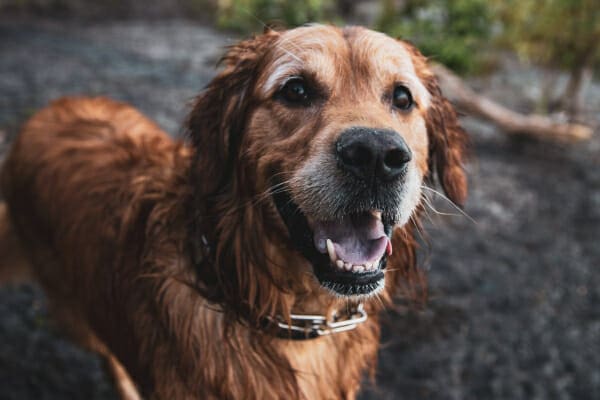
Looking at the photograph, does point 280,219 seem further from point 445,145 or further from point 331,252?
point 445,145

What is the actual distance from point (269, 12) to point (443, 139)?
8.73m

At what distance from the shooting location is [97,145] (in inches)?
113

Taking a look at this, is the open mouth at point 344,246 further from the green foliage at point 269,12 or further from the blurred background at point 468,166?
the green foliage at point 269,12

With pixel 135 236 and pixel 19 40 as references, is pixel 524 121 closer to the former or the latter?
pixel 135 236

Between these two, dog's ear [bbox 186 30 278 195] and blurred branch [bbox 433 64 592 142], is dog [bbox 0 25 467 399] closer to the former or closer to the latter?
dog's ear [bbox 186 30 278 195]

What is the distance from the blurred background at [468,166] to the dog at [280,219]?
1.01 feet

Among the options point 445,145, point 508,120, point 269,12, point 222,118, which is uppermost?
point 222,118

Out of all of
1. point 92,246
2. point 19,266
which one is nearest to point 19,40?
point 19,266

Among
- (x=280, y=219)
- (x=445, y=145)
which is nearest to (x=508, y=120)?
(x=445, y=145)

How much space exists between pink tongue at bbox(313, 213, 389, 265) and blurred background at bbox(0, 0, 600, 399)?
1.12 ft

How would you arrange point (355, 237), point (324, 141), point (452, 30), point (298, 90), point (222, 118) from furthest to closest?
point (452, 30) → point (222, 118) → point (298, 90) → point (355, 237) → point (324, 141)

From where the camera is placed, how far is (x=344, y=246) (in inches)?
78.6

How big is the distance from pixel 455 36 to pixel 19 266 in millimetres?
8228

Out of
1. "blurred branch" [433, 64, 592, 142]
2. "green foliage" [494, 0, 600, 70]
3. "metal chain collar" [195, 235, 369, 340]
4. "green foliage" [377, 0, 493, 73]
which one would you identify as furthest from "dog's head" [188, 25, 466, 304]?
"green foliage" [377, 0, 493, 73]
